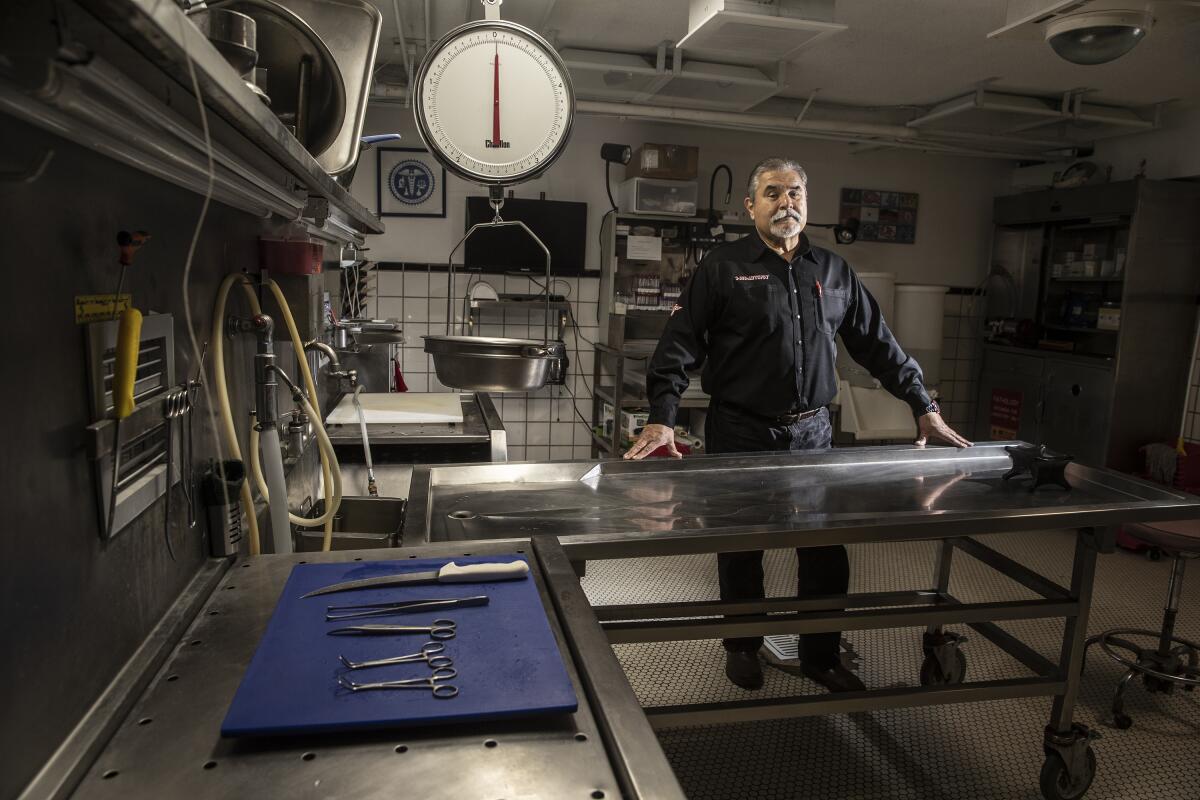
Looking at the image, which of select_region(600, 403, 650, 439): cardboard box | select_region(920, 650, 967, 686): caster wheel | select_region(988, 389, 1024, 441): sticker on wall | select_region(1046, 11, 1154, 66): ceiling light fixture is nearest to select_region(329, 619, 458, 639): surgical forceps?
select_region(920, 650, 967, 686): caster wheel

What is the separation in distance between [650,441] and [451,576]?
118cm

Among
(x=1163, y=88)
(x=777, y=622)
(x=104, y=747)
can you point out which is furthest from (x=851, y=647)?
(x=1163, y=88)

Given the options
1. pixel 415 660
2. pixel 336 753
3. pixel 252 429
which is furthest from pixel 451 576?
pixel 252 429

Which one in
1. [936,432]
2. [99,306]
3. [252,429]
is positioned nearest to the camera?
[99,306]

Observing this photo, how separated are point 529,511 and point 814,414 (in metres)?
1.37

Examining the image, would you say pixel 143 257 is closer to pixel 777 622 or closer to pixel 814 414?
pixel 777 622

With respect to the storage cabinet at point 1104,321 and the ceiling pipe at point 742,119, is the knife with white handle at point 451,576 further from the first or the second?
the storage cabinet at point 1104,321

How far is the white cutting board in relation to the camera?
→ 2402 mm

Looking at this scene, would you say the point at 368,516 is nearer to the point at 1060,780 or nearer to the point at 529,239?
the point at 1060,780

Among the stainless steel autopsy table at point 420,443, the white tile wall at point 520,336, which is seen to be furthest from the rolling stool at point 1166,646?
the white tile wall at point 520,336

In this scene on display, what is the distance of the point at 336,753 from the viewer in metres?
0.69

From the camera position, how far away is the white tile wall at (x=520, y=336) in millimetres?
4840

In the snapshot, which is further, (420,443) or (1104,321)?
(1104,321)

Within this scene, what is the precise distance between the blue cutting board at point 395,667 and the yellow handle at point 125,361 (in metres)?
0.29
